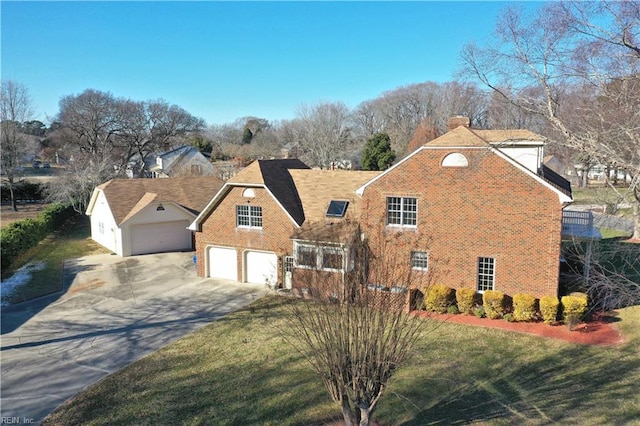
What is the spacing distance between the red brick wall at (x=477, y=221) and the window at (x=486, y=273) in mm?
242

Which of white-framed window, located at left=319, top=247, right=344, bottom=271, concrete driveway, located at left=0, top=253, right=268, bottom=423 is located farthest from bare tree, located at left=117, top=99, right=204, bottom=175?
white-framed window, located at left=319, top=247, right=344, bottom=271

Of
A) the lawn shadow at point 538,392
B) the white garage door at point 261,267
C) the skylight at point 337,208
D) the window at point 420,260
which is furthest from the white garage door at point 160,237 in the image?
the lawn shadow at point 538,392

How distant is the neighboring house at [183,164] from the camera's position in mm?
56812

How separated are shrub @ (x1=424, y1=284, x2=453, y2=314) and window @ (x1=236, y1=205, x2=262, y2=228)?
9789 mm

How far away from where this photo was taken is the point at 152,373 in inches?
527

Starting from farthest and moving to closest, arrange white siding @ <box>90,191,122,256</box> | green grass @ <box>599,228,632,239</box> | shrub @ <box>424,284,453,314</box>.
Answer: green grass @ <box>599,228,632,239</box> < white siding @ <box>90,191,122,256</box> < shrub @ <box>424,284,453,314</box>

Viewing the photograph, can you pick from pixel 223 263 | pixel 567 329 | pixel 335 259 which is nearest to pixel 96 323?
pixel 223 263

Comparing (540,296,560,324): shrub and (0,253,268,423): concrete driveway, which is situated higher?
(540,296,560,324): shrub

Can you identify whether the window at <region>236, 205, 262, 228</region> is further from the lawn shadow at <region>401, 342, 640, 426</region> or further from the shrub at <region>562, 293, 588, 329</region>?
the shrub at <region>562, 293, 588, 329</region>

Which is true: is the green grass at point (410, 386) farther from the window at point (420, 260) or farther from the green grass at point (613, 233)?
the green grass at point (613, 233)

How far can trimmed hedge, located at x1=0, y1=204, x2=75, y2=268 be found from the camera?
2527cm

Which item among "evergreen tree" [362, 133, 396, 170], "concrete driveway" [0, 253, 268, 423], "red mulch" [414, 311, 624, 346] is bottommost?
"concrete driveway" [0, 253, 268, 423]

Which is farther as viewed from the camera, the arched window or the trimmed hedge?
the trimmed hedge

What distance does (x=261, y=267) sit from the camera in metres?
23.0
